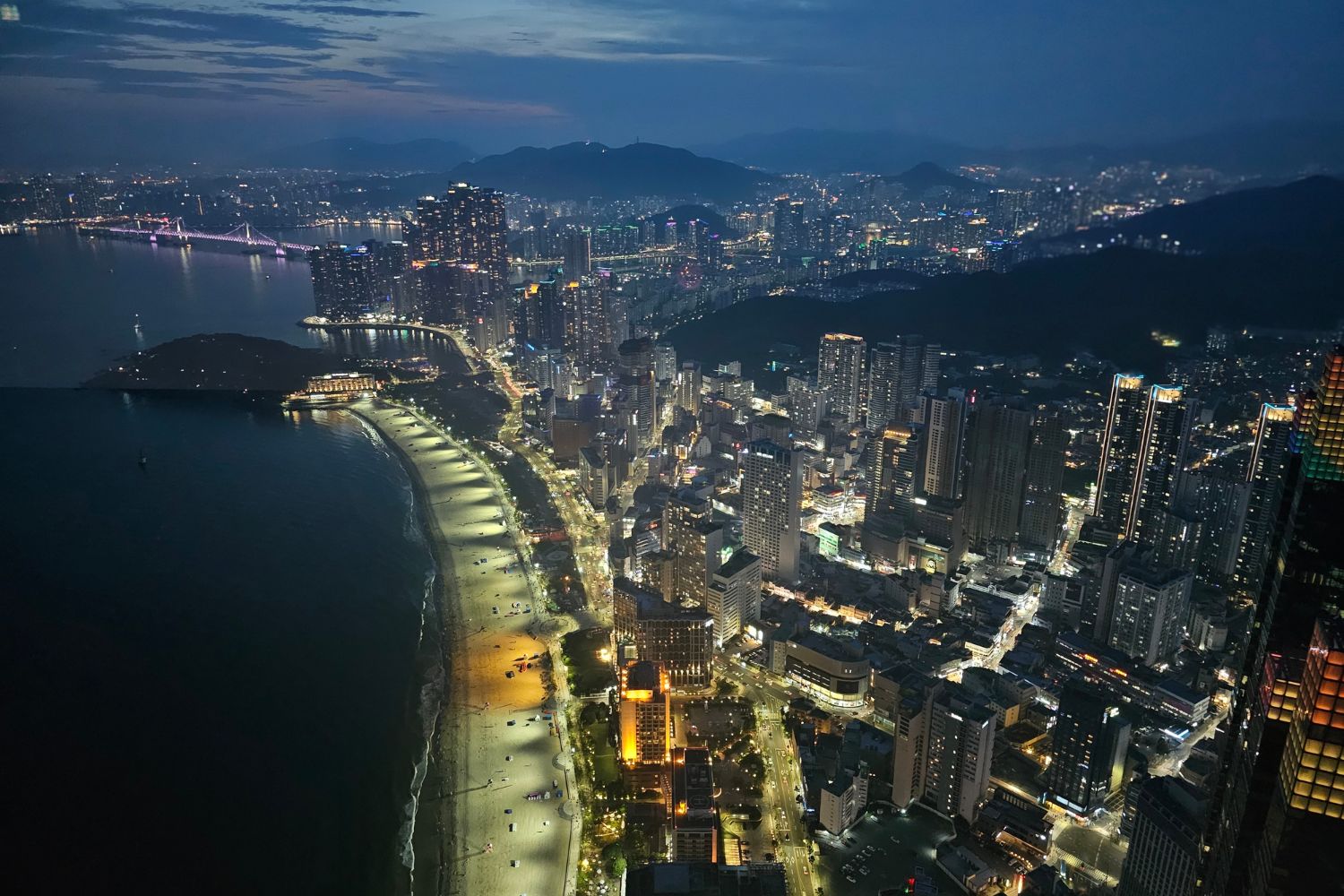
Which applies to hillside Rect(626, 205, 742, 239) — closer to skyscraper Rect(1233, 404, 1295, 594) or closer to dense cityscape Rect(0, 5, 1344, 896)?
dense cityscape Rect(0, 5, 1344, 896)

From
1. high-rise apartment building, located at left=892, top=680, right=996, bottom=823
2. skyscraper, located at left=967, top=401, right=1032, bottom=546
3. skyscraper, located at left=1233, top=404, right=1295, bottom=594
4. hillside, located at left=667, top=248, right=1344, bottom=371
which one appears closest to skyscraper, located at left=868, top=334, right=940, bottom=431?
hillside, located at left=667, top=248, right=1344, bottom=371

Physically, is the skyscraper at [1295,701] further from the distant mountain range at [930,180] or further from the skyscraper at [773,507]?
the distant mountain range at [930,180]

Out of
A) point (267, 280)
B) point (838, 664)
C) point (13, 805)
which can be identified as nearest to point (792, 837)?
point (838, 664)

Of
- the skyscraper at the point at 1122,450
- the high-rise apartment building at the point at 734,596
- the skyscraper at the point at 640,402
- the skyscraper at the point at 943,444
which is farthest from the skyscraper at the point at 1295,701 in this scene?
the skyscraper at the point at 640,402

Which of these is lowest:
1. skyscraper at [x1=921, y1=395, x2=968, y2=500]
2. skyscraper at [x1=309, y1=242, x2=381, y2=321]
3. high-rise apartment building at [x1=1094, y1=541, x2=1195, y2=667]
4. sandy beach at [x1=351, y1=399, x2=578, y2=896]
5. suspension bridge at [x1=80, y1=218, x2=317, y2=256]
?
sandy beach at [x1=351, y1=399, x2=578, y2=896]

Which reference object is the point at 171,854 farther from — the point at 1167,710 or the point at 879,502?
the point at 879,502

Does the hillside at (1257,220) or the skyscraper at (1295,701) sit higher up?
the hillside at (1257,220)
